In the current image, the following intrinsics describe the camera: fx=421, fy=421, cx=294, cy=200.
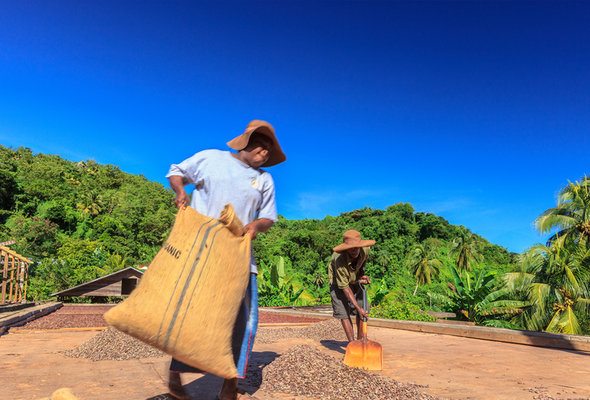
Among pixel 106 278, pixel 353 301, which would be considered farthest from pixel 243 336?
pixel 106 278

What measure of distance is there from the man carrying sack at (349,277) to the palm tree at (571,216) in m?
16.6

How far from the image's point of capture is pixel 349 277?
14.8 ft

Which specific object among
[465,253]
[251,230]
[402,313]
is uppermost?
[465,253]

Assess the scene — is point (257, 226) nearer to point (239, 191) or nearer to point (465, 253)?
point (239, 191)

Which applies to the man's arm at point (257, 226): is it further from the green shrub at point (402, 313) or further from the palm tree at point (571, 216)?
the palm tree at point (571, 216)

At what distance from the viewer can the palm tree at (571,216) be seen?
690 inches

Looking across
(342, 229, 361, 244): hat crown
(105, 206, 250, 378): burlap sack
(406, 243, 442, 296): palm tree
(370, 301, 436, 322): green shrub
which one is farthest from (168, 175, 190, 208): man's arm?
(406, 243, 442, 296): palm tree

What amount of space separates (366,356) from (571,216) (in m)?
18.6

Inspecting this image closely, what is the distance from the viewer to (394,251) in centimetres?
4403

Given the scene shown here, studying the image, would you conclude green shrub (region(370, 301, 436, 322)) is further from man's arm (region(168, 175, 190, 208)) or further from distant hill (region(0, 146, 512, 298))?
distant hill (region(0, 146, 512, 298))

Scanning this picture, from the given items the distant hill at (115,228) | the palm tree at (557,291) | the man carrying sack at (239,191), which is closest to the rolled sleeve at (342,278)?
the man carrying sack at (239,191)

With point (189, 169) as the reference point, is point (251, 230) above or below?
below

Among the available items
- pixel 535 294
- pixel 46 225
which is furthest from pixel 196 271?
pixel 46 225

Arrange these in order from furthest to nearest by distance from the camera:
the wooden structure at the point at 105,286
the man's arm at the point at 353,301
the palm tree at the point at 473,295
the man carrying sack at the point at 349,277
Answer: the wooden structure at the point at 105,286
the palm tree at the point at 473,295
the man carrying sack at the point at 349,277
the man's arm at the point at 353,301
